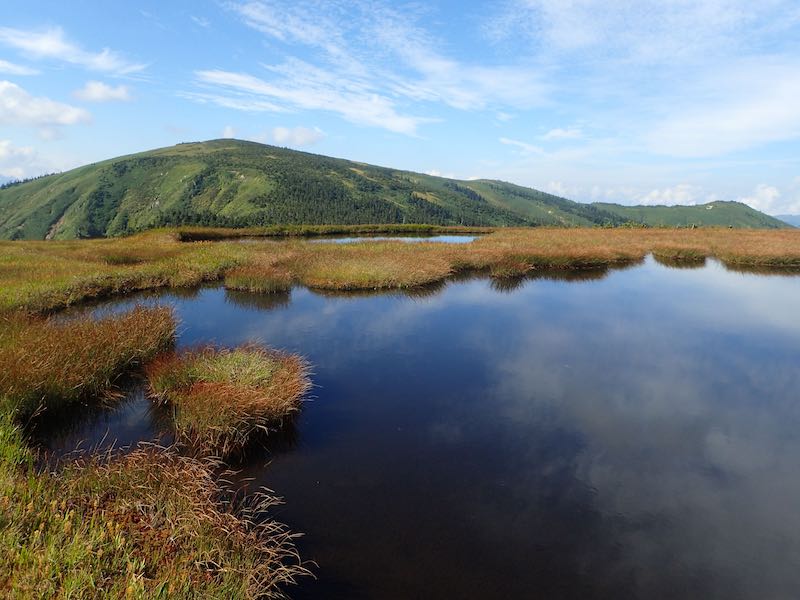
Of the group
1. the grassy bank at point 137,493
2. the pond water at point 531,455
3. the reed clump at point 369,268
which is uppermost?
the reed clump at point 369,268

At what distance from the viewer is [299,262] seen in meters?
35.5

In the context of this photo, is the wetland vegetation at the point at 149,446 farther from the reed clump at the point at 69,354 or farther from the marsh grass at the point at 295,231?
the marsh grass at the point at 295,231

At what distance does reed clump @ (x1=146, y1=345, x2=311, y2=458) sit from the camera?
412 inches

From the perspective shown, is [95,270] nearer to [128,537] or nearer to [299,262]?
[299,262]

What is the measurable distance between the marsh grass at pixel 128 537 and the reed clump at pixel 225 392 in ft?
6.51

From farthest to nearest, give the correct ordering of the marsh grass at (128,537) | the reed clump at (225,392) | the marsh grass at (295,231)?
the marsh grass at (295,231)
the reed clump at (225,392)
the marsh grass at (128,537)

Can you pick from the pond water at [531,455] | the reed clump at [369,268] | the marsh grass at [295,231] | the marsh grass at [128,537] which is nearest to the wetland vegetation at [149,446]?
the marsh grass at [128,537]

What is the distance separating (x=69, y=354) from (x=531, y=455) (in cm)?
1307

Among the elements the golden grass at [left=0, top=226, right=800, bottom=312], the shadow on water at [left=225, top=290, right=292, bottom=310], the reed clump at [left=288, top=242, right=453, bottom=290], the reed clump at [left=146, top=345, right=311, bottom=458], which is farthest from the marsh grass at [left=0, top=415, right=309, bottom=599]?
the reed clump at [left=288, top=242, right=453, bottom=290]

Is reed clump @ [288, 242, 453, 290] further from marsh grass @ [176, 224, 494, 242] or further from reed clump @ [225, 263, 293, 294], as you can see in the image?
marsh grass @ [176, 224, 494, 242]

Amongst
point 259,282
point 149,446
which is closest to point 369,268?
point 259,282

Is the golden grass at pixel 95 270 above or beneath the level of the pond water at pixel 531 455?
above

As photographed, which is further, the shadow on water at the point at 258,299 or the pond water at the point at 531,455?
the shadow on water at the point at 258,299

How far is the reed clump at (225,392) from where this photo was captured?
1047 centimetres
